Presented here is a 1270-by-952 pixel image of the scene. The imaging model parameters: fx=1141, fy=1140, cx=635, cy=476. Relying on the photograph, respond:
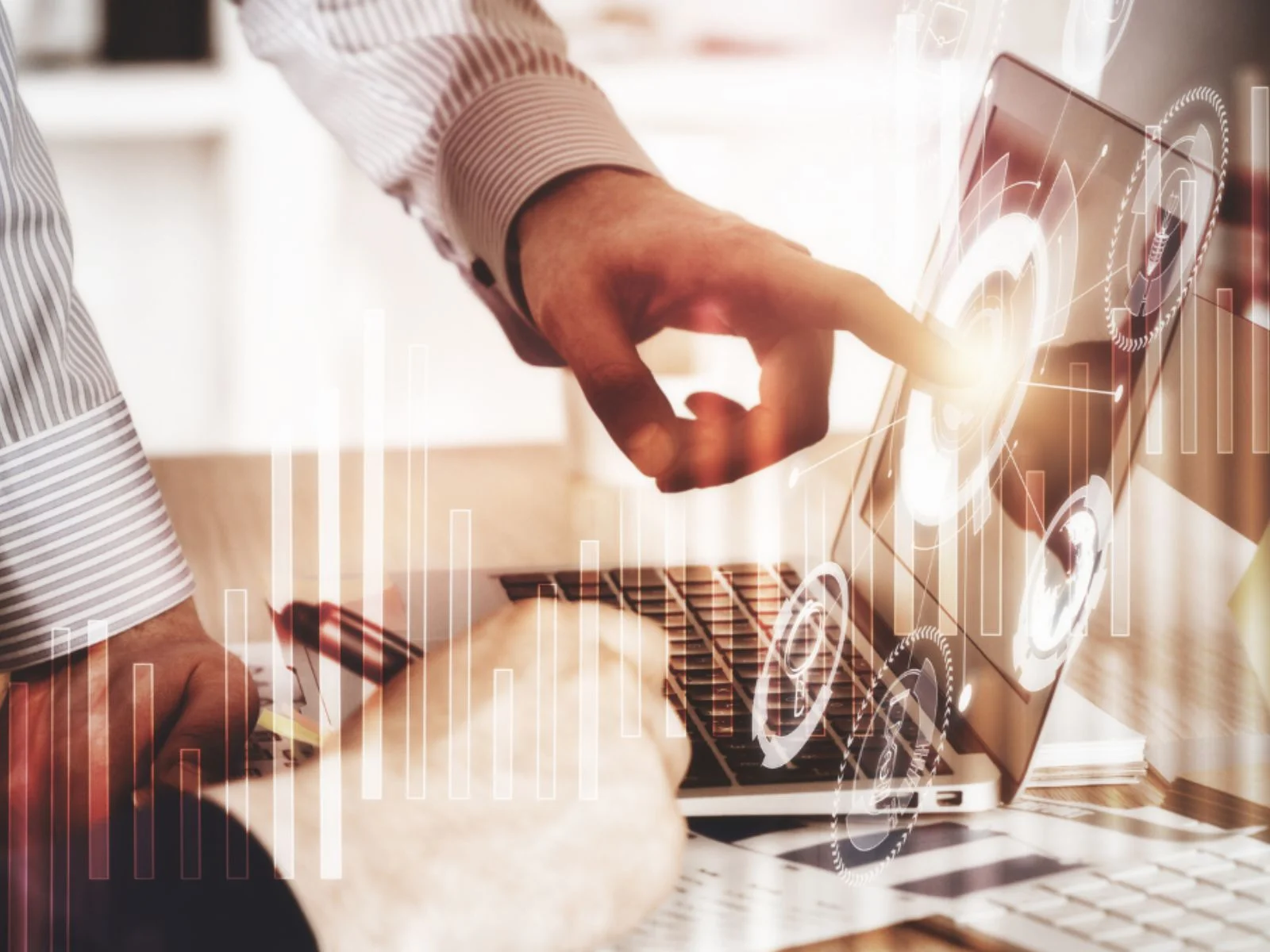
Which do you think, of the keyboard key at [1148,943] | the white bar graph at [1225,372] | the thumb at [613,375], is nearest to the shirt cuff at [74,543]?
the thumb at [613,375]

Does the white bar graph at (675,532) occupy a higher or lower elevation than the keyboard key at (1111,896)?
higher

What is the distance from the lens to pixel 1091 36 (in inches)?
23.0

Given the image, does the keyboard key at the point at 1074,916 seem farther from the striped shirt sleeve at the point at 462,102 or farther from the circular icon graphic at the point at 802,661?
the striped shirt sleeve at the point at 462,102

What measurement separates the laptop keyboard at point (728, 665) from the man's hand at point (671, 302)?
2.6 inches

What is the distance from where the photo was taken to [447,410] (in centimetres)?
60

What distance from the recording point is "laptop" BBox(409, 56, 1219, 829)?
1.71 ft

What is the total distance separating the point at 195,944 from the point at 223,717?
10cm

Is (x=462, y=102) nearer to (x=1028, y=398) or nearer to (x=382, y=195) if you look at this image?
(x=382, y=195)

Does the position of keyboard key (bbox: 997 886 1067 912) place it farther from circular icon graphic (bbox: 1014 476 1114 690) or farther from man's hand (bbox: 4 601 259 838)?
man's hand (bbox: 4 601 259 838)

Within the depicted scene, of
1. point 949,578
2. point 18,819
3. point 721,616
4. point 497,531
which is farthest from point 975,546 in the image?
point 18,819

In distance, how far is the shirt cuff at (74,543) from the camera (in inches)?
19.9

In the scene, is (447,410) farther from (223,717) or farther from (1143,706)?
(1143,706)

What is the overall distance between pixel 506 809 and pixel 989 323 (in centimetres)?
32

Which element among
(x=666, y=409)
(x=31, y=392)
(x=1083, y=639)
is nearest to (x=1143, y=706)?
(x=1083, y=639)
